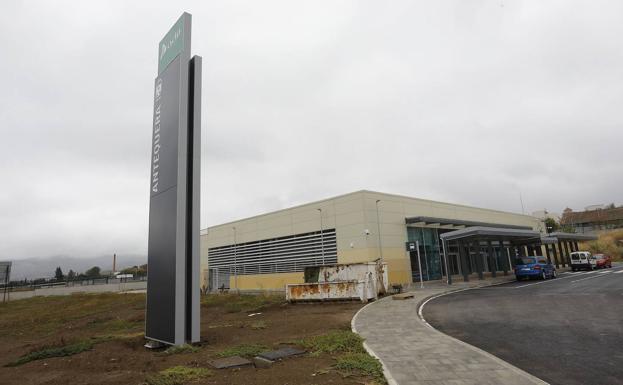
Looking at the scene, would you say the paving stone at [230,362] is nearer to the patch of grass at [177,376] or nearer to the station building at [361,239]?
the patch of grass at [177,376]

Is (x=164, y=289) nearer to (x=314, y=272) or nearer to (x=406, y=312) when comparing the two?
(x=406, y=312)

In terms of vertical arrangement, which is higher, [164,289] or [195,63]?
[195,63]

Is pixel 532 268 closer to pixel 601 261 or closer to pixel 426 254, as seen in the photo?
pixel 426 254

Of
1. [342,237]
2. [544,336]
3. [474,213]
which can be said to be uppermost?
[474,213]

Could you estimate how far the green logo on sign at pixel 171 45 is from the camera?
1106 cm

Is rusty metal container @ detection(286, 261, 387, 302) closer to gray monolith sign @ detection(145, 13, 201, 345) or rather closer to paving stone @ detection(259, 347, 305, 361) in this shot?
gray monolith sign @ detection(145, 13, 201, 345)

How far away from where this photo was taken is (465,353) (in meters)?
7.39

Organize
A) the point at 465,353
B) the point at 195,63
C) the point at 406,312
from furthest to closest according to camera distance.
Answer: the point at 406,312 < the point at 195,63 < the point at 465,353

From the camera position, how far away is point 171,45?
11602mm

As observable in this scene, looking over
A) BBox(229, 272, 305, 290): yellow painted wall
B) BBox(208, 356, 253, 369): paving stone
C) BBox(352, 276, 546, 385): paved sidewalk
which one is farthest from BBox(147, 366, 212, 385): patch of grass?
BBox(229, 272, 305, 290): yellow painted wall

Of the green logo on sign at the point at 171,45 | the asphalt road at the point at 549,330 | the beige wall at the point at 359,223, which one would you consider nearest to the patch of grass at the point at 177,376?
the asphalt road at the point at 549,330

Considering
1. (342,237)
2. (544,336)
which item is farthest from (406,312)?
(342,237)

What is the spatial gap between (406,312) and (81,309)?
20.8 meters

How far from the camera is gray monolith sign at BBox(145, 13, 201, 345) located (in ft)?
31.9
